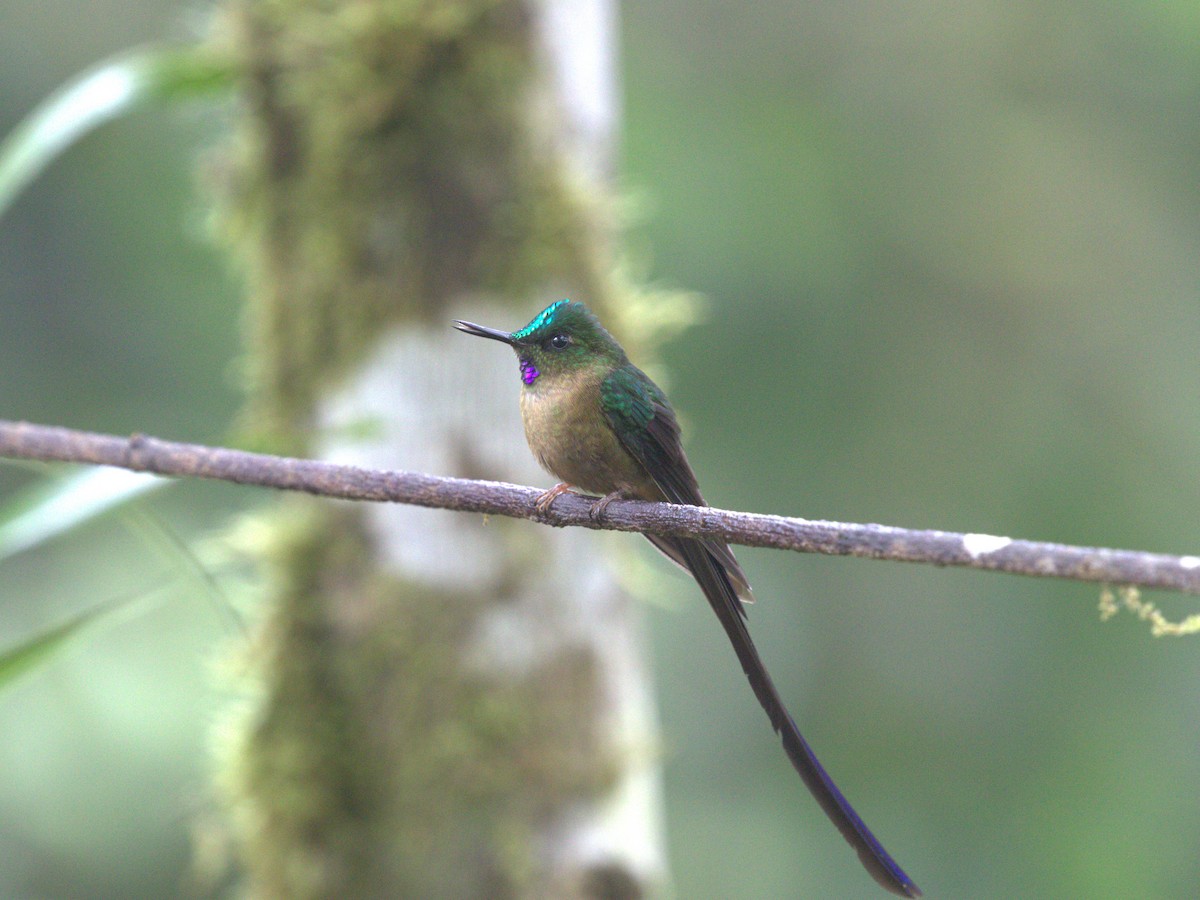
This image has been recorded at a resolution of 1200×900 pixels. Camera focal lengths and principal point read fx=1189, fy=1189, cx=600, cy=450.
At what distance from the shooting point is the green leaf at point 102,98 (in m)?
2.17

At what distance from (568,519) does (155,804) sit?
18.9 ft

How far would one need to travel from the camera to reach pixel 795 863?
691 cm

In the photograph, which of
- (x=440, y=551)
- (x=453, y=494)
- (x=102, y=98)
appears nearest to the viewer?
(x=453, y=494)

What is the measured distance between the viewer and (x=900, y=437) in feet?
22.5

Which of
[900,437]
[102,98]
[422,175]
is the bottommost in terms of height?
[102,98]

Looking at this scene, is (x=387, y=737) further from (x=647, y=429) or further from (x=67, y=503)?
(x=647, y=429)

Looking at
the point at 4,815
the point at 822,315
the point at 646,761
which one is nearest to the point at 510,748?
the point at 646,761

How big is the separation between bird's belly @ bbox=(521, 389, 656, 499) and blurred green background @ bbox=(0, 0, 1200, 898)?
4.37 m

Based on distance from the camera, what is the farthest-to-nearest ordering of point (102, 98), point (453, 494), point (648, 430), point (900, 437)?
point (900, 437) → point (102, 98) → point (648, 430) → point (453, 494)

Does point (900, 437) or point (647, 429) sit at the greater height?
point (900, 437)

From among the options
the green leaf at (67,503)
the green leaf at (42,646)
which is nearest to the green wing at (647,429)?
the green leaf at (67,503)

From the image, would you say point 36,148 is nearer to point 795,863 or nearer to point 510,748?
point 510,748

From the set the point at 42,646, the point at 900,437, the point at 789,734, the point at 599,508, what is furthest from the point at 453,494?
the point at 900,437

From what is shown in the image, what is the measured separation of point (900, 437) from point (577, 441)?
5.39m
